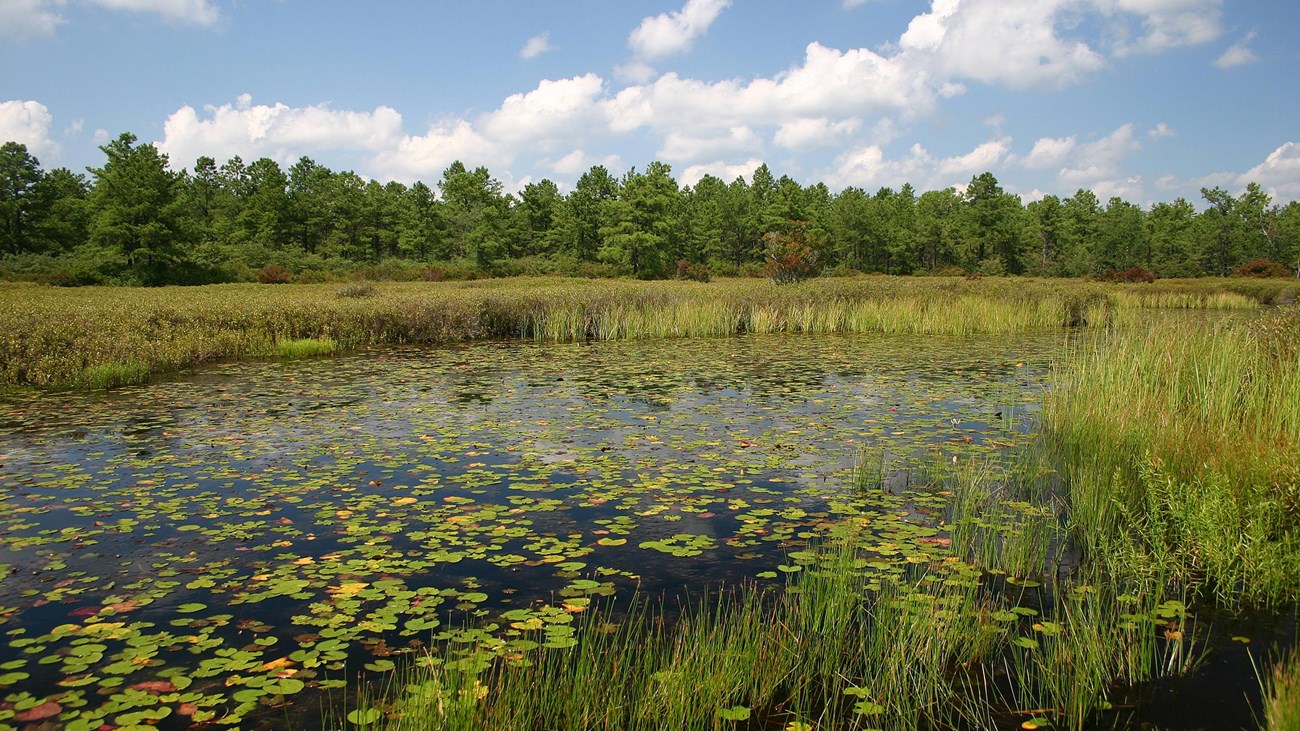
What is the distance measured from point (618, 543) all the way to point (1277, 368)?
5786 mm

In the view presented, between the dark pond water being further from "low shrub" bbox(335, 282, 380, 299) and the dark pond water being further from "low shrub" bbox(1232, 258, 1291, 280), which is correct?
"low shrub" bbox(1232, 258, 1291, 280)

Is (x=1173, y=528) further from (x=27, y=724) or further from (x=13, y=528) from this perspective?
(x=13, y=528)

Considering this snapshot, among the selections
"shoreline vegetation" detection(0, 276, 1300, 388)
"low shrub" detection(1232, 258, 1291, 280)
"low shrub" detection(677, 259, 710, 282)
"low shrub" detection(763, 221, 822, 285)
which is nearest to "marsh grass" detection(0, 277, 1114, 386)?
"shoreline vegetation" detection(0, 276, 1300, 388)

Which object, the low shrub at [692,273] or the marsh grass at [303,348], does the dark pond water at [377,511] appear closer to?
the marsh grass at [303,348]

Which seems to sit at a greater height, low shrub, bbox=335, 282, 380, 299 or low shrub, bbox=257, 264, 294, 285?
low shrub, bbox=257, 264, 294, 285

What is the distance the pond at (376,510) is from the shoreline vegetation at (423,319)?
4.82 ft

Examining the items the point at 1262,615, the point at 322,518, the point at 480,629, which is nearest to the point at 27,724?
the point at 480,629

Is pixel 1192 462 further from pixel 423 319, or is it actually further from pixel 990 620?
pixel 423 319

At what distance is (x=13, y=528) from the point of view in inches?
207

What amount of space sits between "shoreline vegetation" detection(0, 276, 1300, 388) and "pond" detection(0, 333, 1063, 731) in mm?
1469

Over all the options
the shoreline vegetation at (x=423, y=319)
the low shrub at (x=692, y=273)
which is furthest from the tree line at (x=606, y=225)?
the shoreline vegetation at (x=423, y=319)

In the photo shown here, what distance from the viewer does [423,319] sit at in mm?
18812

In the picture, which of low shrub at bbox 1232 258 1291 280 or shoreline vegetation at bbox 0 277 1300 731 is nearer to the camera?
shoreline vegetation at bbox 0 277 1300 731

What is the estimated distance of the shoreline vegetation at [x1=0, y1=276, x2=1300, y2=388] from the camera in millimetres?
12172
